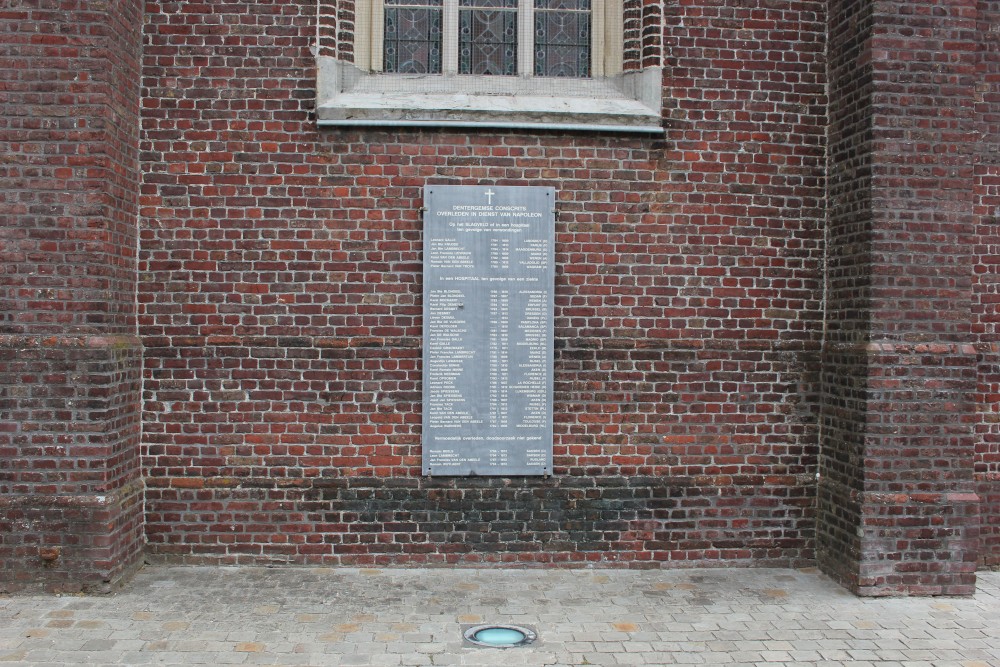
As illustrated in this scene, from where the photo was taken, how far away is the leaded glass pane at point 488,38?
671 cm

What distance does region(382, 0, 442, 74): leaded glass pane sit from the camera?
6.67 metres

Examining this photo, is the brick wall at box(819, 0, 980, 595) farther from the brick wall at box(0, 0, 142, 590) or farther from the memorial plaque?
the brick wall at box(0, 0, 142, 590)

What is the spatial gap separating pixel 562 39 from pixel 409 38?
126cm

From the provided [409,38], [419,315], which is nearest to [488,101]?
[409,38]

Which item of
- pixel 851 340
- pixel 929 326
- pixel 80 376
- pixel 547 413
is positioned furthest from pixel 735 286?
pixel 80 376

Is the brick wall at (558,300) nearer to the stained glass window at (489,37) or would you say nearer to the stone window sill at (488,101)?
the stone window sill at (488,101)

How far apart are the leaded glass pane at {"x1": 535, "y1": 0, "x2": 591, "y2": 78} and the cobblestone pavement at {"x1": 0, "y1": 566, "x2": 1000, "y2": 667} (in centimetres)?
405

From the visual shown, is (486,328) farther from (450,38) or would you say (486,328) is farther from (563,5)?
(563,5)

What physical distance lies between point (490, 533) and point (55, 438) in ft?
10.5

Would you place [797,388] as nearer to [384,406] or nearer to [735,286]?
[735,286]

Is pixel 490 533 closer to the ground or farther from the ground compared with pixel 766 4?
closer to the ground

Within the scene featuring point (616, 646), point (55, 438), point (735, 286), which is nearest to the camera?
point (616, 646)

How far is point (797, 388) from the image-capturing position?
6.57 meters

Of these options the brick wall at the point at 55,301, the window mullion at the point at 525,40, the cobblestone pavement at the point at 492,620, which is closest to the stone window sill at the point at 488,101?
the window mullion at the point at 525,40
